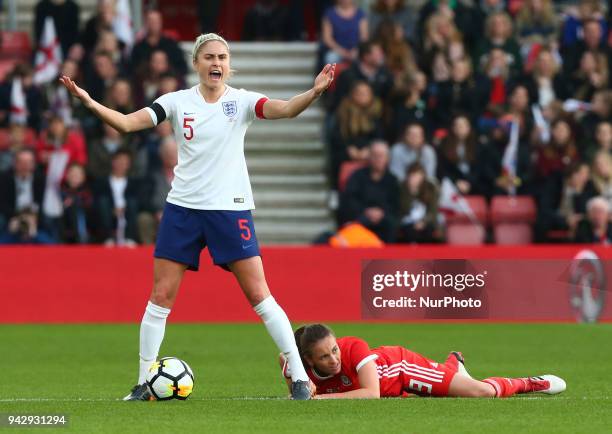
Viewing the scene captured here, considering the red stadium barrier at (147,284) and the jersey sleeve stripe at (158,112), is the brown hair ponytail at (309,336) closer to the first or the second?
the jersey sleeve stripe at (158,112)

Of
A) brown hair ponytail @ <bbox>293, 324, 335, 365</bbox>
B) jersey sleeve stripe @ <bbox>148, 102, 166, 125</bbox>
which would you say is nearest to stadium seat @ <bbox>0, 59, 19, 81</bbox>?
jersey sleeve stripe @ <bbox>148, 102, 166, 125</bbox>

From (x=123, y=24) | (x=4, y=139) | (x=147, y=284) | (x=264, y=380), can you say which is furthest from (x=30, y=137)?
(x=264, y=380)

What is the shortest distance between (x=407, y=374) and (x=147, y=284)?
7759mm

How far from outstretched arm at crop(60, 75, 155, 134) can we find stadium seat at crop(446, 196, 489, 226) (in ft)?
31.6

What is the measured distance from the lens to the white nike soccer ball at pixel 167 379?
31.4 ft

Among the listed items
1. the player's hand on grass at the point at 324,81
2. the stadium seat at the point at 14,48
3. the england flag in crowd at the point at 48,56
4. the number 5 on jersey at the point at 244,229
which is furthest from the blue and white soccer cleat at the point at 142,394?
the stadium seat at the point at 14,48

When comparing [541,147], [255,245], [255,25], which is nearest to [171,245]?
[255,245]

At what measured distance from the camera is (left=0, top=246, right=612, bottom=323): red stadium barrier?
17125mm

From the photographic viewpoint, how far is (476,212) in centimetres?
1892

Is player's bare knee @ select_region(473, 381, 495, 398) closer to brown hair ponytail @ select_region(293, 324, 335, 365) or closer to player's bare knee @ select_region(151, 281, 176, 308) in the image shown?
brown hair ponytail @ select_region(293, 324, 335, 365)

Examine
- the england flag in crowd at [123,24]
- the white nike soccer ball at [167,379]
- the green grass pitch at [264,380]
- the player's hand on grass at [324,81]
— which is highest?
the england flag in crowd at [123,24]

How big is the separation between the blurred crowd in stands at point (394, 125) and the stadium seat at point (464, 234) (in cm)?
12

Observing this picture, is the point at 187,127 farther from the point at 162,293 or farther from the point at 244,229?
the point at 162,293

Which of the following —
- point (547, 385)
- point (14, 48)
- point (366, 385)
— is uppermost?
point (14, 48)
